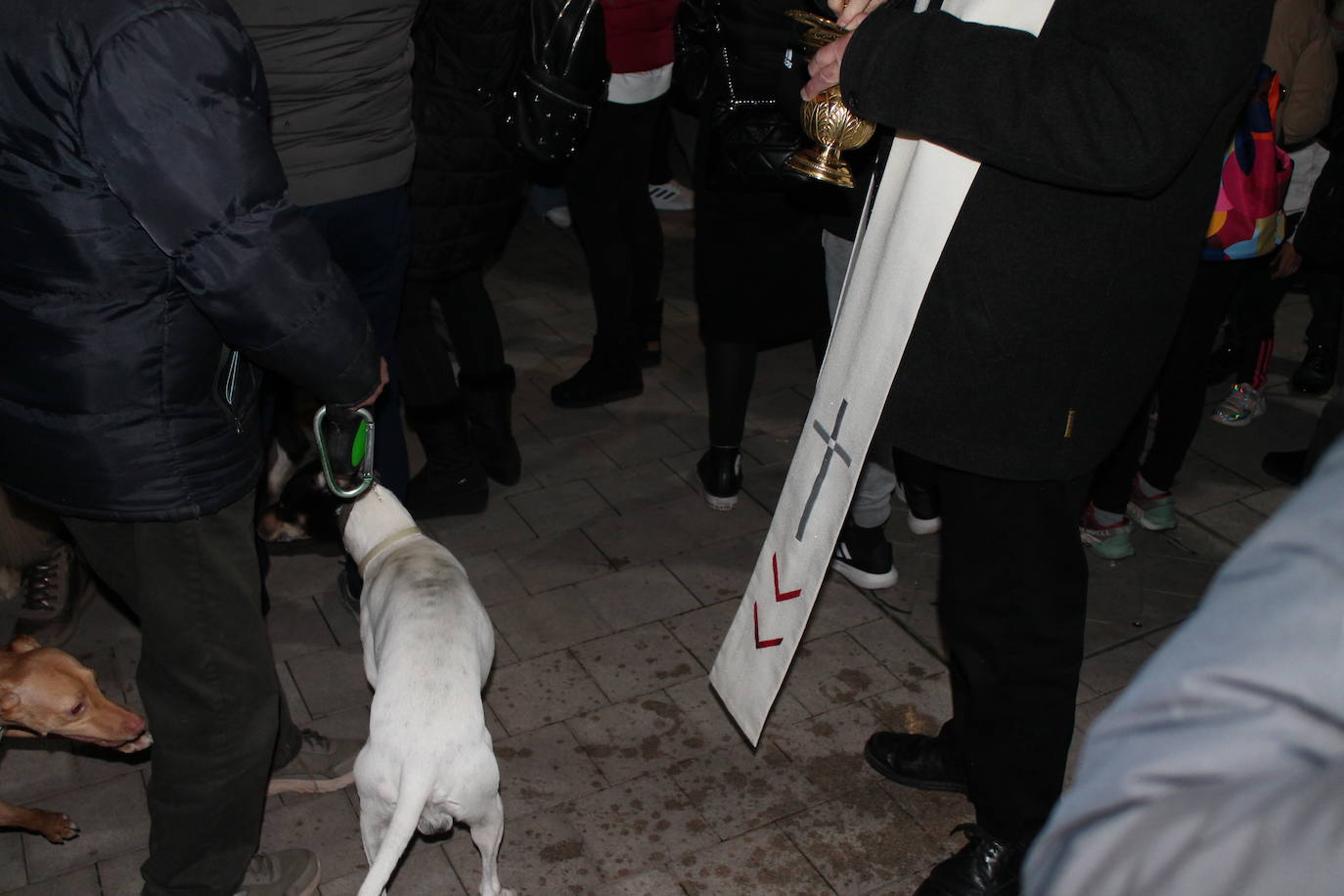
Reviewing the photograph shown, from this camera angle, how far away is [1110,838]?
69 centimetres

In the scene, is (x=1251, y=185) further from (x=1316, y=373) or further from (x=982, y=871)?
(x=982, y=871)

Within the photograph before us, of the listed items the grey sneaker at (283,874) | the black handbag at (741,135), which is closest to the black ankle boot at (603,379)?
the black handbag at (741,135)

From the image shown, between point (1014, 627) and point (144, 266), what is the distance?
181 cm

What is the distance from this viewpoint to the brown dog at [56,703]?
2.40 metres

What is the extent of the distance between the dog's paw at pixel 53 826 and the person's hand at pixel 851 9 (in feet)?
8.69

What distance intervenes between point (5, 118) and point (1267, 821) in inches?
77.0

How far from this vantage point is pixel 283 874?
2672 millimetres

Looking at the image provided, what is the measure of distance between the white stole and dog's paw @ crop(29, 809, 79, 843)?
1.69m

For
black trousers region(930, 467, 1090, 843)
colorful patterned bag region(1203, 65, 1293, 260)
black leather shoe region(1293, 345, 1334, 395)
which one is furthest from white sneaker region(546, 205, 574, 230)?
black trousers region(930, 467, 1090, 843)

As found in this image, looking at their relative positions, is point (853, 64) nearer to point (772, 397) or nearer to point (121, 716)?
point (121, 716)

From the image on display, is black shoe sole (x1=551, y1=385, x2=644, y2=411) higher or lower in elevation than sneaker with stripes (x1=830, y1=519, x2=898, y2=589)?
lower

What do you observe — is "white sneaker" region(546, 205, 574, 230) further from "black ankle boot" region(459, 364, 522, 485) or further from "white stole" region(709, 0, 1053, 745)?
"white stole" region(709, 0, 1053, 745)

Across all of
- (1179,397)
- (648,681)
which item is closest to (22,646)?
(648,681)

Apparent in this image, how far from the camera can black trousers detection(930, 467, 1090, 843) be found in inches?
88.0
